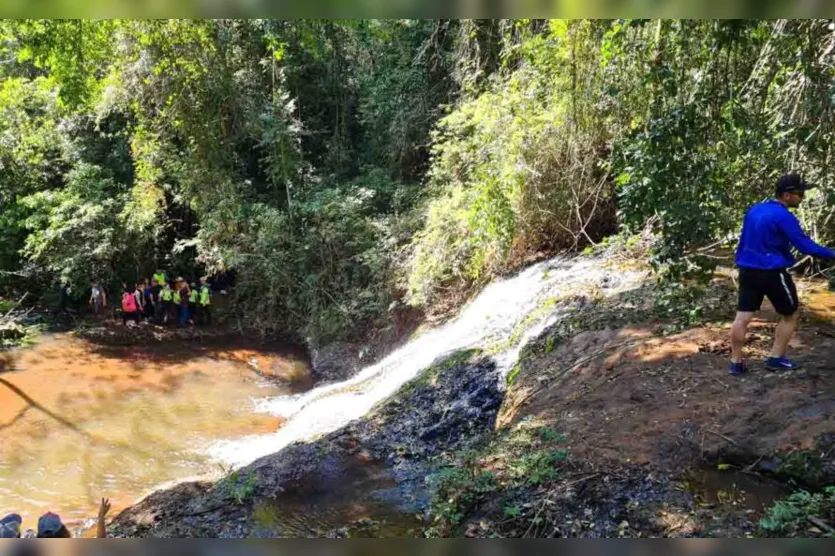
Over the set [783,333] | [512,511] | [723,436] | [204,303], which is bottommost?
[204,303]

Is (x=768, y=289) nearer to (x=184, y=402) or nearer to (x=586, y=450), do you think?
(x=586, y=450)

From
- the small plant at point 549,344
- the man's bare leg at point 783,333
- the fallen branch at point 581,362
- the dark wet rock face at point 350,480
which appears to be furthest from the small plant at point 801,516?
the small plant at point 549,344

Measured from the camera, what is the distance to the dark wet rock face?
16.7ft

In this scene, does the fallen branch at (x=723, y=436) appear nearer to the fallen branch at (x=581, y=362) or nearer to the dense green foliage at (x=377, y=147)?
the dense green foliage at (x=377, y=147)

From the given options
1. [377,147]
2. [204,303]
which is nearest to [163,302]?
[204,303]

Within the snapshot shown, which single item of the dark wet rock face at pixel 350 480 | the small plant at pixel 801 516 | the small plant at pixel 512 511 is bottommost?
the dark wet rock face at pixel 350 480

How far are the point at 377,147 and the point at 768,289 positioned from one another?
14.3m

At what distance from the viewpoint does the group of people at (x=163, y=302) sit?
16.0 metres

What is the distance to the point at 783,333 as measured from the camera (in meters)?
4.85

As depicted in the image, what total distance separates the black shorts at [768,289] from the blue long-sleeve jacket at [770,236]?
0.06 m

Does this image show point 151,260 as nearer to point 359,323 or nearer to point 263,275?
point 263,275

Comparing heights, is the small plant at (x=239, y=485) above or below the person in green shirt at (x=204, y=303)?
above

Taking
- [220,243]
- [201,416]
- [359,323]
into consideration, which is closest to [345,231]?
[359,323]
